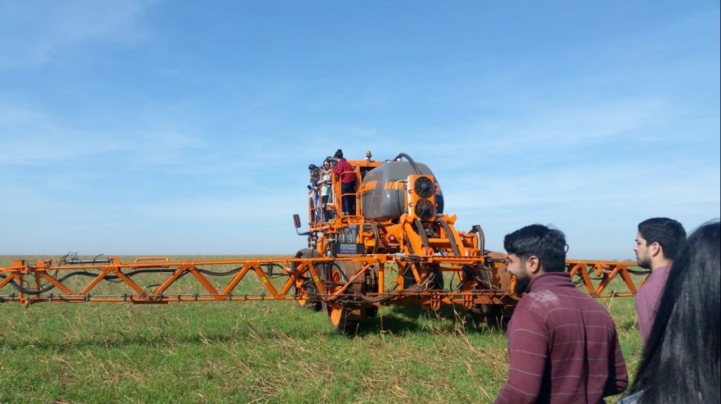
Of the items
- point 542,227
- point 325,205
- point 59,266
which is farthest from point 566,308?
point 325,205

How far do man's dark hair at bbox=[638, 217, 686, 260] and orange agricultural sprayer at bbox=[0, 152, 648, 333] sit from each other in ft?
15.9

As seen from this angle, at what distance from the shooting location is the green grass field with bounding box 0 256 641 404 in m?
5.73

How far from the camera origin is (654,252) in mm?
3314

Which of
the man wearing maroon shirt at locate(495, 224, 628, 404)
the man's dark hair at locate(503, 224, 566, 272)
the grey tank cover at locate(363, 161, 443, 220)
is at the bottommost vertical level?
the man wearing maroon shirt at locate(495, 224, 628, 404)

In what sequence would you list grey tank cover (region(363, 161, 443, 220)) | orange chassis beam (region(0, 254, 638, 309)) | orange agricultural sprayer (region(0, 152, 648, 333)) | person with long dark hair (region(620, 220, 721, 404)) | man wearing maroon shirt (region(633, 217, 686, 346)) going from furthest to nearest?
grey tank cover (region(363, 161, 443, 220)) → orange agricultural sprayer (region(0, 152, 648, 333)) → orange chassis beam (region(0, 254, 638, 309)) → man wearing maroon shirt (region(633, 217, 686, 346)) → person with long dark hair (region(620, 220, 721, 404))

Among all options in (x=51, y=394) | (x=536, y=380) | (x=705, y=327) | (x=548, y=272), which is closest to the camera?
(x=705, y=327)

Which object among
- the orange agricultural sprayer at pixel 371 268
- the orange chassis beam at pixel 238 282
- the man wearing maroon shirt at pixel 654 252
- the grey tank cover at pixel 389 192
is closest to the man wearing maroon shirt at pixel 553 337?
the man wearing maroon shirt at pixel 654 252

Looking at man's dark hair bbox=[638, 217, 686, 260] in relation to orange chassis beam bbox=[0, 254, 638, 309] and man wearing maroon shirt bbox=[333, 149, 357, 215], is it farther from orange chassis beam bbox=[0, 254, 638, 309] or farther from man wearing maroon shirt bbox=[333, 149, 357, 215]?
man wearing maroon shirt bbox=[333, 149, 357, 215]

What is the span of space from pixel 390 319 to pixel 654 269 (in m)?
7.47

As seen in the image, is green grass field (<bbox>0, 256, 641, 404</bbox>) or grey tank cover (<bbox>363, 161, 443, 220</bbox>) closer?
green grass field (<bbox>0, 256, 641, 404</bbox>)

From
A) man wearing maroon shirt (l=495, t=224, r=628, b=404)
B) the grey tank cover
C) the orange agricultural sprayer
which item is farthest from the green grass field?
man wearing maroon shirt (l=495, t=224, r=628, b=404)

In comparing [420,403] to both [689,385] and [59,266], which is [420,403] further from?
[59,266]

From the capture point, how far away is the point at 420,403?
5395 mm

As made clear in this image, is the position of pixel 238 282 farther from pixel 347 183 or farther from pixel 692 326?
pixel 692 326
